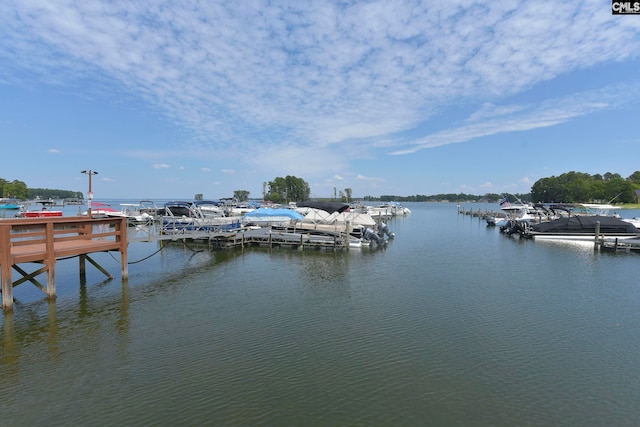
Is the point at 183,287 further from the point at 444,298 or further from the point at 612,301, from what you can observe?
the point at 612,301

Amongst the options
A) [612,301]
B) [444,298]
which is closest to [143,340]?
[444,298]

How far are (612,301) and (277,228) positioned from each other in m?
23.8

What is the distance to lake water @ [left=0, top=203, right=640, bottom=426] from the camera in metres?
6.90

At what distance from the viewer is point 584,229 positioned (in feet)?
115

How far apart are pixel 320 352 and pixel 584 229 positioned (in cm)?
3738

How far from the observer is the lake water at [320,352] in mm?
6898

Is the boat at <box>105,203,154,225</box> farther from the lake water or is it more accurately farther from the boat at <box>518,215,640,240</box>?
the boat at <box>518,215,640,240</box>

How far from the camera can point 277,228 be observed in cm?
3158

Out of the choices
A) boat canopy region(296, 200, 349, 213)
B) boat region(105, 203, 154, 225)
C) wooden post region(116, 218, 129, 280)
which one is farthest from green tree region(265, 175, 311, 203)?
wooden post region(116, 218, 129, 280)

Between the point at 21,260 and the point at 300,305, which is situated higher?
the point at 21,260

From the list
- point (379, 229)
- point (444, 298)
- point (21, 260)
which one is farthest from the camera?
point (379, 229)

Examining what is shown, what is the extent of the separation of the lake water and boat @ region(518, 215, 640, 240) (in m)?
19.6

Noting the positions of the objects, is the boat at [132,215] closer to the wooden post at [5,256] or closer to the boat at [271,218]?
the boat at [271,218]

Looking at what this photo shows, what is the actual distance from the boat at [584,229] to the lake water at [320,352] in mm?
19641
